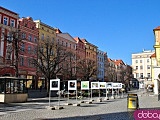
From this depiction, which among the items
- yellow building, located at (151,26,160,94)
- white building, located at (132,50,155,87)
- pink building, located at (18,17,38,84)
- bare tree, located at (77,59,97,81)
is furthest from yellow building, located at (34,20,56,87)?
white building, located at (132,50,155,87)

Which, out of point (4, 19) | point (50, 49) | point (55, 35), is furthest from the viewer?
point (55, 35)

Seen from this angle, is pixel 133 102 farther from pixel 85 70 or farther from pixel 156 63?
pixel 85 70

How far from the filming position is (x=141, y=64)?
430 feet

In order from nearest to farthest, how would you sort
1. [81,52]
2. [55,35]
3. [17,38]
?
[17,38], [55,35], [81,52]

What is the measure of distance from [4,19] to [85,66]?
23.4 metres

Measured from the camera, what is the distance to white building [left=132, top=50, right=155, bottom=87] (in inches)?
5069

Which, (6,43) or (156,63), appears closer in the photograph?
(156,63)

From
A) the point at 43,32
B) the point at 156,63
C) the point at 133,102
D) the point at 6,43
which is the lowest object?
the point at 133,102

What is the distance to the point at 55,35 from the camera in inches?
2916

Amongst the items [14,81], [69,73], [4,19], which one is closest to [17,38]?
[14,81]

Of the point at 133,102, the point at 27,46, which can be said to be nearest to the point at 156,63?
the point at 27,46

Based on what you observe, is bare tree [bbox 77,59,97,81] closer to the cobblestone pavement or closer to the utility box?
the cobblestone pavement

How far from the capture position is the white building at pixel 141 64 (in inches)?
5069

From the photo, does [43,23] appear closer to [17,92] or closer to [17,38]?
[17,38]
